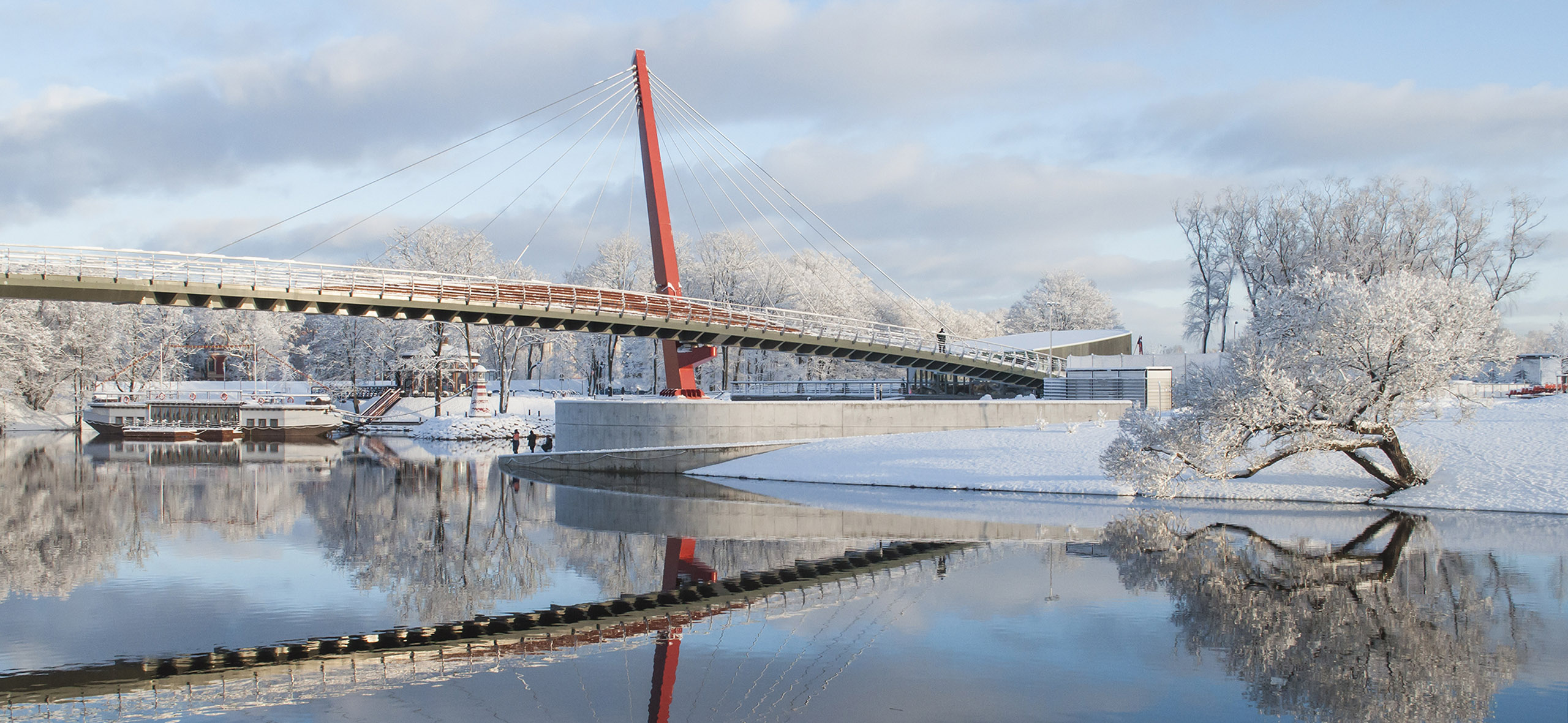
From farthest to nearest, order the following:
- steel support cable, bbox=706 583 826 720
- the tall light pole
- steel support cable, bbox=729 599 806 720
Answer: the tall light pole
steel support cable, bbox=729 599 806 720
steel support cable, bbox=706 583 826 720

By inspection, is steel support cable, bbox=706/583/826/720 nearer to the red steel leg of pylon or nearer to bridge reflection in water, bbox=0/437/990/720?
bridge reflection in water, bbox=0/437/990/720

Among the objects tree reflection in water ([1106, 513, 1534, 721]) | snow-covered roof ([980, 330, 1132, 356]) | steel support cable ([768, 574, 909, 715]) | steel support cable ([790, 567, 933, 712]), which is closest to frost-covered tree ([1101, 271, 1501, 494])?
tree reflection in water ([1106, 513, 1534, 721])

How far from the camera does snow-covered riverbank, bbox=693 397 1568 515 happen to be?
80.2ft

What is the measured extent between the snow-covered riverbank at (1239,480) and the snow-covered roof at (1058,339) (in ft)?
70.4

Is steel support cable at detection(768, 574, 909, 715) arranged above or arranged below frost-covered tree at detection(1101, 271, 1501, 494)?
below

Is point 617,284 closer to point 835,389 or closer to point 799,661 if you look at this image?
point 835,389

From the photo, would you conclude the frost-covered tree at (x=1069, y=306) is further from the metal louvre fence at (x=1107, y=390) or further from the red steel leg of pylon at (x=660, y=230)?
the red steel leg of pylon at (x=660, y=230)

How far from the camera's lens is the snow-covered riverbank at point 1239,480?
963 inches

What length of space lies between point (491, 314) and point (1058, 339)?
3463cm

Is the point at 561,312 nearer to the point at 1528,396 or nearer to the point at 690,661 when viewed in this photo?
the point at 690,661

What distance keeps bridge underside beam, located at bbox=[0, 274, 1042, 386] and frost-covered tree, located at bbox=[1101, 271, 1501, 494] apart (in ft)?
53.7

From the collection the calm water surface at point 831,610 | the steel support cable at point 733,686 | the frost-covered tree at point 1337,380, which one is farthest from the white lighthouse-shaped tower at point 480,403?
the steel support cable at point 733,686

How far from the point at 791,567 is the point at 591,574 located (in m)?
3.16

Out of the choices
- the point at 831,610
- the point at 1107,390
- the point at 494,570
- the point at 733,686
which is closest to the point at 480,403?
the point at 1107,390
